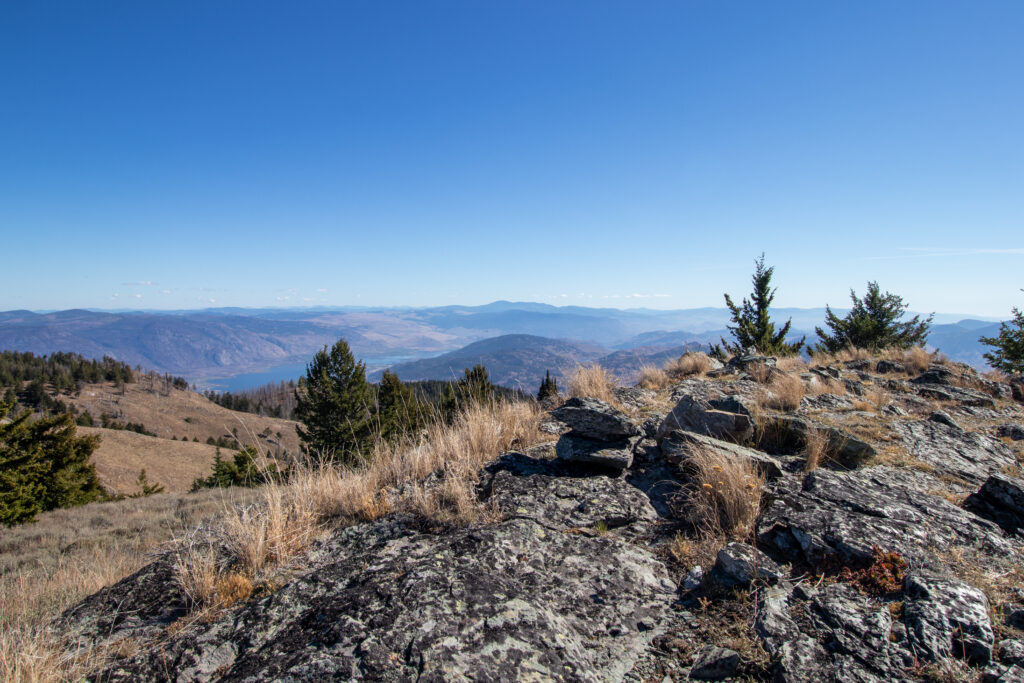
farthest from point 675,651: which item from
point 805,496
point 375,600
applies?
point 805,496

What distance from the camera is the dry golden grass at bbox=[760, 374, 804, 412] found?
6812 millimetres

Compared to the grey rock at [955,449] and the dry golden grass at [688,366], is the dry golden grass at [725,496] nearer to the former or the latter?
the grey rock at [955,449]

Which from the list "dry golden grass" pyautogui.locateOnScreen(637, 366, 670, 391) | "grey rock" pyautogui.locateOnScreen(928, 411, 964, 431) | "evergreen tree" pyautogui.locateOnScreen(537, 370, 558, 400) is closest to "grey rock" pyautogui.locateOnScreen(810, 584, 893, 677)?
"grey rock" pyautogui.locateOnScreen(928, 411, 964, 431)

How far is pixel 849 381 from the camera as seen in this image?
9156mm

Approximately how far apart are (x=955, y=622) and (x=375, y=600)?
3.17m

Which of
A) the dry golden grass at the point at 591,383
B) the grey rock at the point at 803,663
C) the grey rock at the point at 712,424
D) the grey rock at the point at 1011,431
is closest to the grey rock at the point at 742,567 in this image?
the grey rock at the point at 803,663

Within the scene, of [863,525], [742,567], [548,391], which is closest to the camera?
[742,567]

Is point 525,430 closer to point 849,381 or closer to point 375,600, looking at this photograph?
point 375,600

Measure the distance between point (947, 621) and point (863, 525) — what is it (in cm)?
101

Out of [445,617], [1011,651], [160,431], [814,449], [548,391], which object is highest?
[814,449]

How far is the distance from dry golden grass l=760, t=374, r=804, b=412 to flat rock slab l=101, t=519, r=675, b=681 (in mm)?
5050

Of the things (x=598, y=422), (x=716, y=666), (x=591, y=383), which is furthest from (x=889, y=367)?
(x=716, y=666)

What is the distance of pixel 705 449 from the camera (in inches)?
165

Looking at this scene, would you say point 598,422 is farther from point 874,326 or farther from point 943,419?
point 874,326
